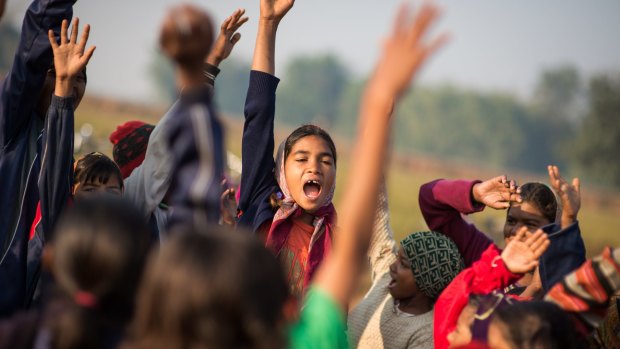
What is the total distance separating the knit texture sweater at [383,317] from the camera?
3990 mm

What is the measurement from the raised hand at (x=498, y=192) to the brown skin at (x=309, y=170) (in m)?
0.84

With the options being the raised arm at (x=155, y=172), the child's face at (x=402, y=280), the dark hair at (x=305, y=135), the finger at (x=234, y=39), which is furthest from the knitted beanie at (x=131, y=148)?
the child's face at (x=402, y=280)

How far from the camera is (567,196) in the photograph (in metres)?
3.67

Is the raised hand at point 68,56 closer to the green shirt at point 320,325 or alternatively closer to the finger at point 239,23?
the finger at point 239,23

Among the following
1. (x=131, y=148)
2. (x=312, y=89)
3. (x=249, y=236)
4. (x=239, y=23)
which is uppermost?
(x=312, y=89)

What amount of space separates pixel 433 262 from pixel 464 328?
2.92 ft

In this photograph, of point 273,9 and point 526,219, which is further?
point 526,219

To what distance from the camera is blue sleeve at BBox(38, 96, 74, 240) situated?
3291 mm

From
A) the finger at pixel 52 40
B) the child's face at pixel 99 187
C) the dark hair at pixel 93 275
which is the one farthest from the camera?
the child's face at pixel 99 187

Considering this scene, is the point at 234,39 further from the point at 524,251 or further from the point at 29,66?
the point at 524,251

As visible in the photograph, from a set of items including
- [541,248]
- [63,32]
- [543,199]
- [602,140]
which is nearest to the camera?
[541,248]

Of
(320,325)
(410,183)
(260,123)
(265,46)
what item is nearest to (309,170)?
(260,123)

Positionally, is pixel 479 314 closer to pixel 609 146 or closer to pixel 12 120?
pixel 12 120

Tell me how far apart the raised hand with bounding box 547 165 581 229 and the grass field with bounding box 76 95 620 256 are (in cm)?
1178
